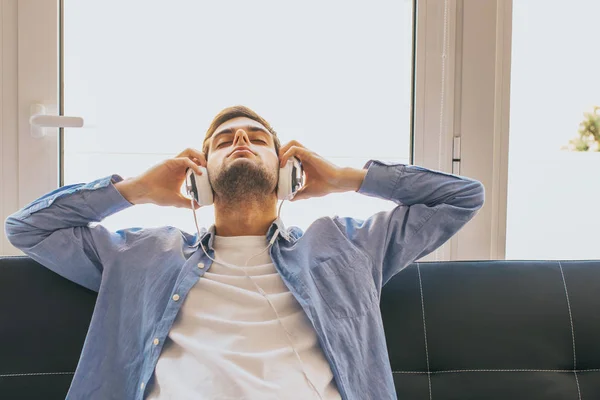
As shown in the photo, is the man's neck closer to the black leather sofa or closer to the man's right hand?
the man's right hand

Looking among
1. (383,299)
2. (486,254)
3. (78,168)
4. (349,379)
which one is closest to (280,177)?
(383,299)

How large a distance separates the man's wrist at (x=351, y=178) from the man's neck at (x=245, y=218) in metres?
0.21

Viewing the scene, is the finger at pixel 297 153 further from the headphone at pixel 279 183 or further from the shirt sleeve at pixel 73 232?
the shirt sleeve at pixel 73 232

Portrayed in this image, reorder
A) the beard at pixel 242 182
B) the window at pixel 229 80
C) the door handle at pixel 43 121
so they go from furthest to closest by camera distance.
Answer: the window at pixel 229 80 < the door handle at pixel 43 121 < the beard at pixel 242 182

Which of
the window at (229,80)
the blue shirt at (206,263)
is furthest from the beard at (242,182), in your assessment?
the window at (229,80)

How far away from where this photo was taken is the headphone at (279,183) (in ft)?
4.70

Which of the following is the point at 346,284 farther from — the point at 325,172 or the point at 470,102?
the point at 470,102

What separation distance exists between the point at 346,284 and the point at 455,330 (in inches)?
13.5

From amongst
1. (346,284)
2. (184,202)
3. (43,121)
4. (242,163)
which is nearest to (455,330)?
(346,284)

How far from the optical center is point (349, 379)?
128 cm

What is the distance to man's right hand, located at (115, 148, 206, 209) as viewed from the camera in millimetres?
1453

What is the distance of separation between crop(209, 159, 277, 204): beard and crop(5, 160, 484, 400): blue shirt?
11 cm

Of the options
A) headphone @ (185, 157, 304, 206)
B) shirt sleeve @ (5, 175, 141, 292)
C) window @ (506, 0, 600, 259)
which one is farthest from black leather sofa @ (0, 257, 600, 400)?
window @ (506, 0, 600, 259)

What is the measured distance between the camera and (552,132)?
1.98 metres
